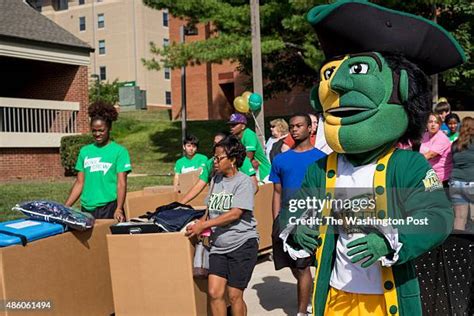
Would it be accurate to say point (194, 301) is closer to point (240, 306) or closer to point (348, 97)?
point (240, 306)

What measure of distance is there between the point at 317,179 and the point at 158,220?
2.08 metres

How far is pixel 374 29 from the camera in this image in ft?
9.12

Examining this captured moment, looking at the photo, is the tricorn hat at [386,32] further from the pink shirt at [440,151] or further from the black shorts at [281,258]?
the pink shirt at [440,151]

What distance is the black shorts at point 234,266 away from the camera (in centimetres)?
427

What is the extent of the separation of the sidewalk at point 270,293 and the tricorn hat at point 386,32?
3.06 m

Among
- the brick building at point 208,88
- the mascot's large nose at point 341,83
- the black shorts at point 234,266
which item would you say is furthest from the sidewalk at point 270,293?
the brick building at point 208,88

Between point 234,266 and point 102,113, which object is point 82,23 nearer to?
point 102,113

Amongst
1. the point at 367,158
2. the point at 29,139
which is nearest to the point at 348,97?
the point at 367,158

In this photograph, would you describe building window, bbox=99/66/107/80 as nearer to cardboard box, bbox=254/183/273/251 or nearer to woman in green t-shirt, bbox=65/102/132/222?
cardboard box, bbox=254/183/273/251

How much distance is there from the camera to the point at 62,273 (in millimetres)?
4422

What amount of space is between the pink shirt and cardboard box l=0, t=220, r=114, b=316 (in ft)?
12.6

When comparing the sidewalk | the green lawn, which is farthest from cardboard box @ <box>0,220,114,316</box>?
the green lawn

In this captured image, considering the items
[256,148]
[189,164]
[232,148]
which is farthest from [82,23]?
[232,148]

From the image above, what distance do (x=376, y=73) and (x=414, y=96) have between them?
215 millimetres
